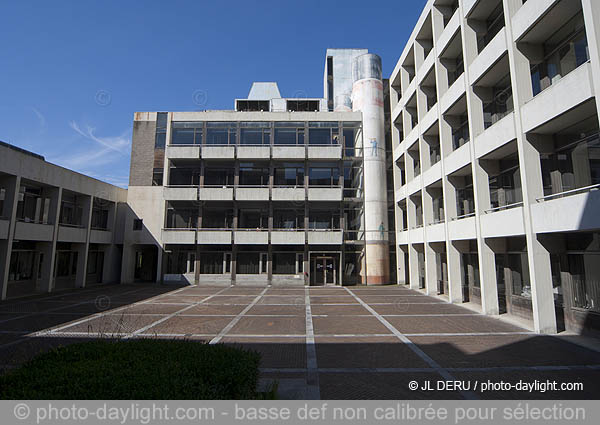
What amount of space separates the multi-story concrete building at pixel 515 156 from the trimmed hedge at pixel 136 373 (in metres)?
11.1

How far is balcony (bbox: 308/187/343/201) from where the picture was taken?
2767cm

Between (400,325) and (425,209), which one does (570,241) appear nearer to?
(400,325)

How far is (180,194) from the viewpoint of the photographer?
→ 2834cm

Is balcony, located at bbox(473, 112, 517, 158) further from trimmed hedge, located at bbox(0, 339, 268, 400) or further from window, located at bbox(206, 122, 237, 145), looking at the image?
window, located at bbox(206, 122, 237, 145)

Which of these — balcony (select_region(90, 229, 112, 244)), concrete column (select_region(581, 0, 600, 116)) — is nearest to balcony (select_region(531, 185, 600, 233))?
concrete column (select_region(581, 0, 600, 116))

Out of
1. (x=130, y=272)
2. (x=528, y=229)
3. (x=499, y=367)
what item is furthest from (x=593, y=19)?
(x=130, y=272)

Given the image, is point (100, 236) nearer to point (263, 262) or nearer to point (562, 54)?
point (263, 262)

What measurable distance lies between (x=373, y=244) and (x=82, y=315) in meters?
21.0

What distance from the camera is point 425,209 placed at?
22859mm

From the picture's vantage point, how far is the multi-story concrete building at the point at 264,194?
27875 mm

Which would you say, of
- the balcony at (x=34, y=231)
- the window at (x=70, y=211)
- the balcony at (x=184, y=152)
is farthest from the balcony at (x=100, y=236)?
the balcony at (x=184, y=152)

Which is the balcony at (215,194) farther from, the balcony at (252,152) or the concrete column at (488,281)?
the concrete column at (488,281)

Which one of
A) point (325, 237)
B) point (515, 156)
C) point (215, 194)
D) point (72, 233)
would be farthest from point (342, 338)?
point (72, 233)

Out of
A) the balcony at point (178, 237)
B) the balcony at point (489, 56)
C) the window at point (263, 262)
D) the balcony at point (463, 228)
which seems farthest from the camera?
the window at point (263, 262)
